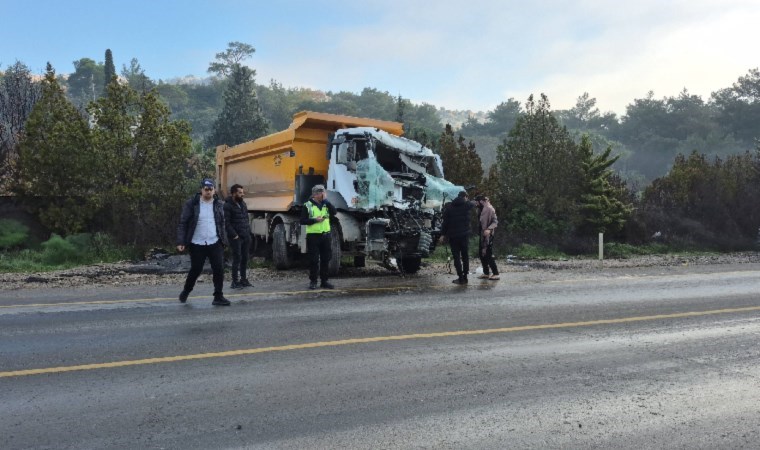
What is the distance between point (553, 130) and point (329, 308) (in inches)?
652

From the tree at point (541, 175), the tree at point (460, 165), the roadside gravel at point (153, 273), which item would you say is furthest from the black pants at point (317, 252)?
the tree at point (541, 175)

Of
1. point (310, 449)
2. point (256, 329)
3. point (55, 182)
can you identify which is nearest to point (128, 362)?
point (256, 329)

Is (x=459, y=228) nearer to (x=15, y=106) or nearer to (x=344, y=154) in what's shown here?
(x=344, y=154)

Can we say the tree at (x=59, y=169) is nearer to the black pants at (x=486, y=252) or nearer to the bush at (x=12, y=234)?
the bush at (x=12, y=234)

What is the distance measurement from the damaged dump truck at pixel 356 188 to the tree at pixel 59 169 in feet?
18.2

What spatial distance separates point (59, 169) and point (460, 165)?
12618mm

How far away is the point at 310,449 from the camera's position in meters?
3.70

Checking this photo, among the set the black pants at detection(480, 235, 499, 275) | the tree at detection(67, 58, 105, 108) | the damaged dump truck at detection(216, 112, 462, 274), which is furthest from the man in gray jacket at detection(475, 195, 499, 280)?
the tree at detection(67, 58, 105, 108)

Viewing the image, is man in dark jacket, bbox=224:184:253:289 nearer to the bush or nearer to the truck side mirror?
the truck side mirror

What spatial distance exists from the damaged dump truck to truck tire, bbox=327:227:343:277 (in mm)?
21

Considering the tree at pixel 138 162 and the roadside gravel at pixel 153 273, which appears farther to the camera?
the tree at pixel 138 162

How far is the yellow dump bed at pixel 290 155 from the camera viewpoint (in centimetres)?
1353

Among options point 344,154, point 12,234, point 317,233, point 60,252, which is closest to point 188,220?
point 317,233

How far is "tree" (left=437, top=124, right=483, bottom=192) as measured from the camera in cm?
2153
